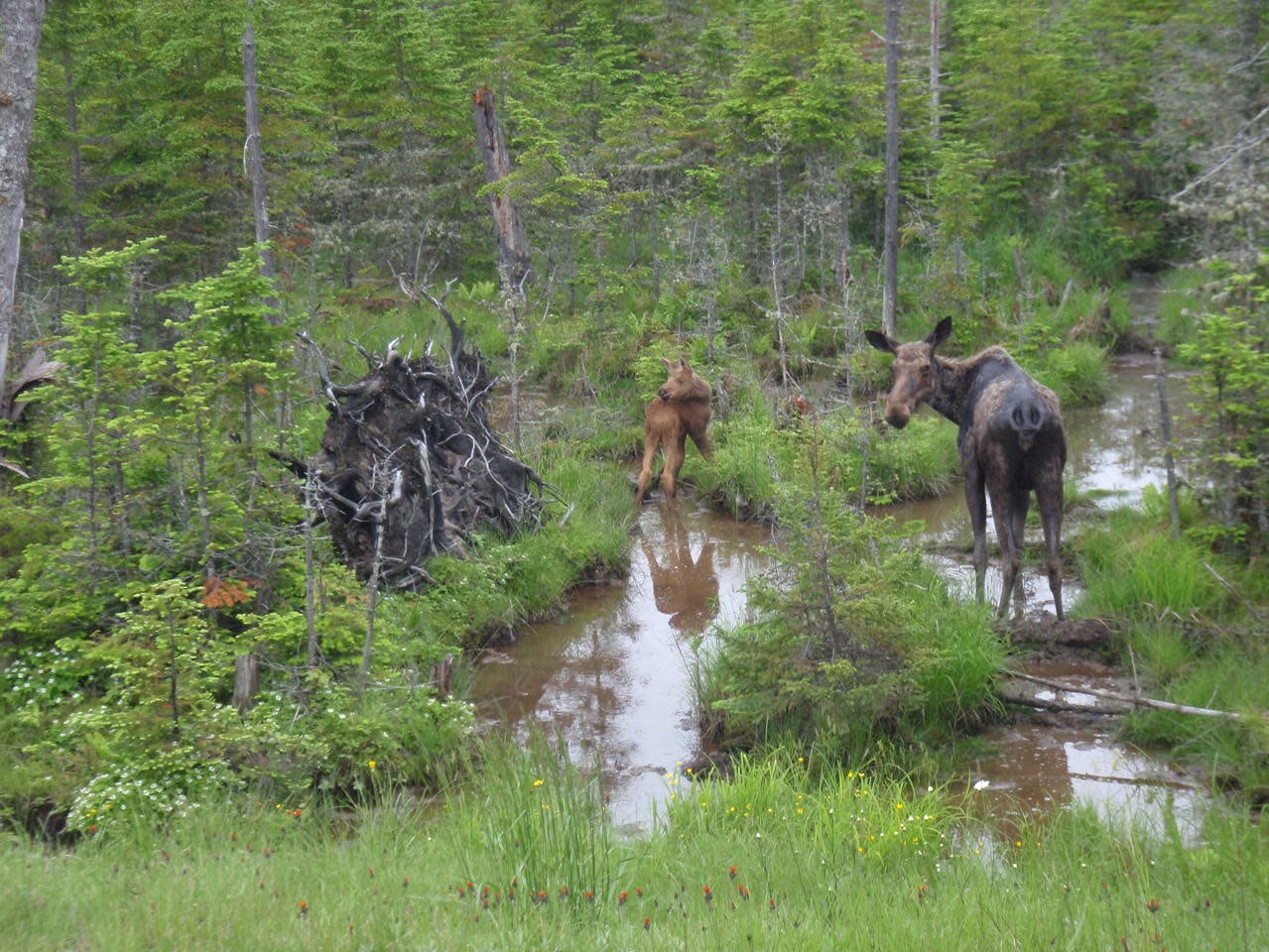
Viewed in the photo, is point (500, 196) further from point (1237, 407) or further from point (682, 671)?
point (1237, 407)

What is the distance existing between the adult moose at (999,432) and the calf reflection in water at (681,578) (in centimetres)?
227

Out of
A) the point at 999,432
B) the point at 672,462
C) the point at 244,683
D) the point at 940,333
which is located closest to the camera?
the point at 244,683

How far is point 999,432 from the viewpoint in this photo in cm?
894

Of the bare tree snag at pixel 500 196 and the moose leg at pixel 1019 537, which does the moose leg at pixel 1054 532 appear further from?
the bare tree snag at pixel 500 196

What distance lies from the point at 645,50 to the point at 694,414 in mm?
15781

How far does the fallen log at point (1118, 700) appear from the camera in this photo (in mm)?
6754

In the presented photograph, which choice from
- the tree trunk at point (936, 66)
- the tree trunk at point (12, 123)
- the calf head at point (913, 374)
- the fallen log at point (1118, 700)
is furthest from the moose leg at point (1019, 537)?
the tree trunk at point (936, 66)

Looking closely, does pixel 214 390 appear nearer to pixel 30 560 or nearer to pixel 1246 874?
pixel 30 560

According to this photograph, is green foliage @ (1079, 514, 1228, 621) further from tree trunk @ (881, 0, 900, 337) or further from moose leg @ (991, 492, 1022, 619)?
tree trunk @ (881, 0, 900, 337)

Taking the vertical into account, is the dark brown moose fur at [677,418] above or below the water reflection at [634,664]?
above

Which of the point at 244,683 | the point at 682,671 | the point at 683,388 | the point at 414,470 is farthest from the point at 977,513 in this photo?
the point at 244,683

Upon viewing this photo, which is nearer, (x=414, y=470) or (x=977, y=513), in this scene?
(x=977, y=513)

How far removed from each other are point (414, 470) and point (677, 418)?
11.9ft

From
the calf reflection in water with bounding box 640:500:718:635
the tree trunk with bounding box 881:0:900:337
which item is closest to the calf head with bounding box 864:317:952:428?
the calf reflection in water with bounding box 640:500:718:635
